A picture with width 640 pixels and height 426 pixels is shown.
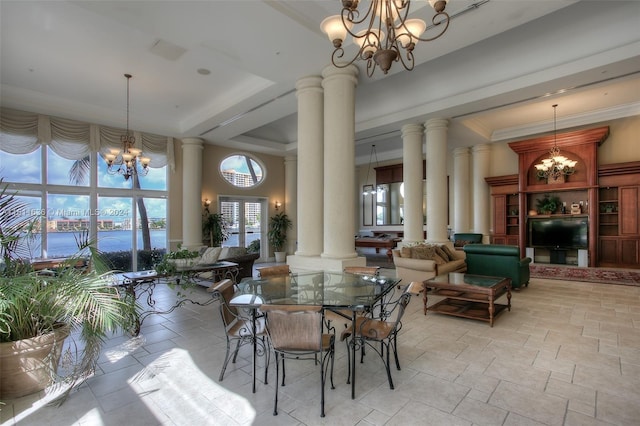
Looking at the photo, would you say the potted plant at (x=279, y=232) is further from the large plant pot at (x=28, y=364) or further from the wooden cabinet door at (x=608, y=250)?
the wooden cabinet door at (x=608, y=250)

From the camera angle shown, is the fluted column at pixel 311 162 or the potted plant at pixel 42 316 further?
the fluted column at pixel 311 162

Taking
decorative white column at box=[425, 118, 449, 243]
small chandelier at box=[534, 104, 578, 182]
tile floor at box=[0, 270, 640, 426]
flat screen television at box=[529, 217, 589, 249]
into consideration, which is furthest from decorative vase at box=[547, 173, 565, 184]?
tile floor at box=[0, 270, 640, 426]

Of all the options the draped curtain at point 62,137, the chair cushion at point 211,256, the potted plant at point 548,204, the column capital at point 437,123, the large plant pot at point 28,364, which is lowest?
the large plant pot at point 28,364

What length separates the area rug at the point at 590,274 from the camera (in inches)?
272

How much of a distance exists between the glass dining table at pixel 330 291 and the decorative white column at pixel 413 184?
4333 mm

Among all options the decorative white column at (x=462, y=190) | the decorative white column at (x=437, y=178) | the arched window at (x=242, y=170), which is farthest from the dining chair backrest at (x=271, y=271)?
the decorative white column at (x=462, y=190)

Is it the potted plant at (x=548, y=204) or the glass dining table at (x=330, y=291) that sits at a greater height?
the potted plant at (x=548, y=204)

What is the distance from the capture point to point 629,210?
26.7ft

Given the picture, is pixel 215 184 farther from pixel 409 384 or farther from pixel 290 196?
pixel 409 384

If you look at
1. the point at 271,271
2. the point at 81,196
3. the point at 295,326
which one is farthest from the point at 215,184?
the point at 295,326

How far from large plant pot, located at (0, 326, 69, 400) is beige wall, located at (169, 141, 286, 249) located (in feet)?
23.0

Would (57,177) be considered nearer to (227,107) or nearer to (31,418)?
(227,107)

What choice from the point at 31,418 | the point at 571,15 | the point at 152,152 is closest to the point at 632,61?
the point at 571,15

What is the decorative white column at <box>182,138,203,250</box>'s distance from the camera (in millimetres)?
9273
